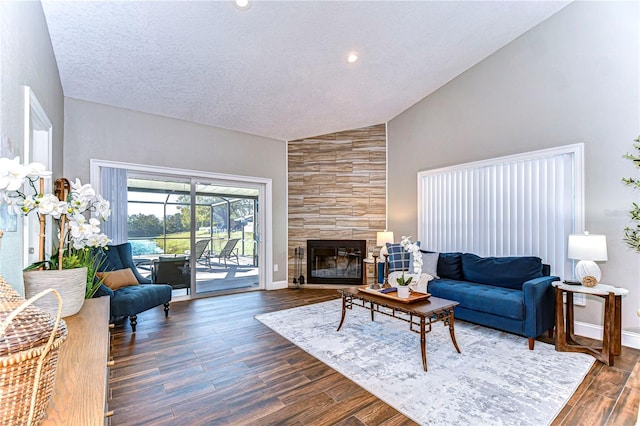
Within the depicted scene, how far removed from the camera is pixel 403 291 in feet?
10.0

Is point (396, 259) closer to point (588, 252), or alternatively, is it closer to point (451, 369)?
point (451, 369)

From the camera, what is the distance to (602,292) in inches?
110

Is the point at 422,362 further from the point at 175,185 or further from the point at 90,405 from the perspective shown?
the point at 175,185

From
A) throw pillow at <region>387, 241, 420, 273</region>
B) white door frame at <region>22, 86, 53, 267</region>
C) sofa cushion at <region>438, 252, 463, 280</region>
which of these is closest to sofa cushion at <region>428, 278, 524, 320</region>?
sofa cushion at <region>438, 252, 463, 280</region>

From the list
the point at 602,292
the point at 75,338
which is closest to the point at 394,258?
the point at 602,292

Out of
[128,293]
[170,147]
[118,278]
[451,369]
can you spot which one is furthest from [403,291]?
[170,147]

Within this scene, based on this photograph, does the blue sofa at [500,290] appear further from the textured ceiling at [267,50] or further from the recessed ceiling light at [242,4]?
the recessed ceiling light at [242,4]

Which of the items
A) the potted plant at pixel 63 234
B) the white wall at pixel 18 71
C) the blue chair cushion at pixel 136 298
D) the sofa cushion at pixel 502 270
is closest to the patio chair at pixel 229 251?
the blue chair cushion at pixel 136 298

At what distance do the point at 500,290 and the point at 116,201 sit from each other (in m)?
5.33

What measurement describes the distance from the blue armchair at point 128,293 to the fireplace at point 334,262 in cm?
272

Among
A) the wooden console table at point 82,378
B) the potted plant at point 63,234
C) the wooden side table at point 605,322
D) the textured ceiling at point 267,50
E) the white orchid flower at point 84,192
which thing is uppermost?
the textured ceiling at point 267,50

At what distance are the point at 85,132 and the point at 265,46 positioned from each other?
2677mm

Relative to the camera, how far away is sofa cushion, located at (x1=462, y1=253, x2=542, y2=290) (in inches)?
140

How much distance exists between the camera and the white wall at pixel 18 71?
4.67 feet
